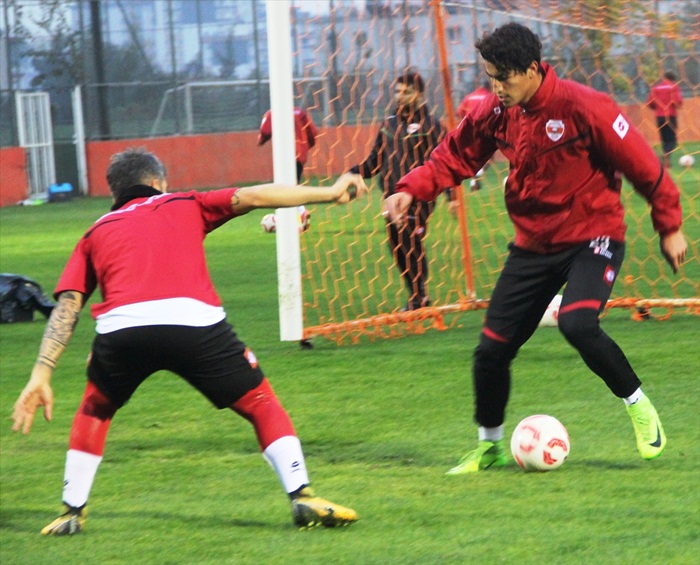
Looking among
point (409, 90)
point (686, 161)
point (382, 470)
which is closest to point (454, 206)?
point (409, 90)

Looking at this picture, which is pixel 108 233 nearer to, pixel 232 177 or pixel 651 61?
pixel 651 61

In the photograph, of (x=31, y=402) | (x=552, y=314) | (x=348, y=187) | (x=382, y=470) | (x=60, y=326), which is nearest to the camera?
(x=31, y=402)

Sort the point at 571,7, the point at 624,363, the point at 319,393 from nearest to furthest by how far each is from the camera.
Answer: the point at 624,363 < the point at 319,393 < the point at 571,7

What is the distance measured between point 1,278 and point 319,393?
4.46 metres

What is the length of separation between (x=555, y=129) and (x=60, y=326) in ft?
6.65

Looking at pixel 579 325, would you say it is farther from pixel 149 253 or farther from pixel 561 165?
pixel 149 253

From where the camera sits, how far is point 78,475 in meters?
4.73

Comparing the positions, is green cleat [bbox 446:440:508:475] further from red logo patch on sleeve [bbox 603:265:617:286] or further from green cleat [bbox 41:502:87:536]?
green cleat [bbox 41:502:87:536]

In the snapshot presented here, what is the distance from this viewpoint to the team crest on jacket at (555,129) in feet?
16.6

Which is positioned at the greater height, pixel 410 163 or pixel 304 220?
pixel 410 163

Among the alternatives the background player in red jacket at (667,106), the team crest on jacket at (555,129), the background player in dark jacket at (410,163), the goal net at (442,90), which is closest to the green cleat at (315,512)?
the team crest on jacket at (555,129)

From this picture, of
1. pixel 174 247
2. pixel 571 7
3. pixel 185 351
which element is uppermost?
pixel 571 7

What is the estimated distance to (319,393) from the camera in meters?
7.44

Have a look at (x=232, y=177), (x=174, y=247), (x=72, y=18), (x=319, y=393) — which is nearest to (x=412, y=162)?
(x=319, y=393)
